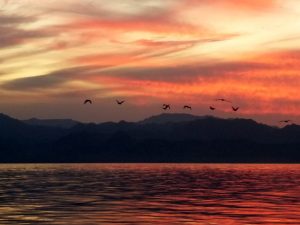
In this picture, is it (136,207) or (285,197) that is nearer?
(136,207)

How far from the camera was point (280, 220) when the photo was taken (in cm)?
5447

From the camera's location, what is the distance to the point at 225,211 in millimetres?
61188

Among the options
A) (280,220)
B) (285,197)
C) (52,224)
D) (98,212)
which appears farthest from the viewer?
(285,197)

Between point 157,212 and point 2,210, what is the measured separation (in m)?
14.9

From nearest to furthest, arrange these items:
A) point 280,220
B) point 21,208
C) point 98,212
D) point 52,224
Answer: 1. point 52,224
2. point 280,220
3. point 98,212
4. point 21,208

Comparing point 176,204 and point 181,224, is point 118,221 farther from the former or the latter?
point 176,204

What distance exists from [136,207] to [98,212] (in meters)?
6.64

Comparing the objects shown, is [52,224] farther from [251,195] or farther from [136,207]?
[251,195]

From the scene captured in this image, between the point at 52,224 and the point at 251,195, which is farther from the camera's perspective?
the point at 251,195

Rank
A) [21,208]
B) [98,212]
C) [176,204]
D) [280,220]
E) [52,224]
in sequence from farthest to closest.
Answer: [176,204] → [21,208] → [98,212] → [280,220] → [52,224]

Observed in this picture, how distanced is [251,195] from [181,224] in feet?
113

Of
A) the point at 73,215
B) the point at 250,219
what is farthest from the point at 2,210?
the point at 250,219

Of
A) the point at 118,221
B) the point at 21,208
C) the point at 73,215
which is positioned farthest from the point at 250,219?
the point at 21,208

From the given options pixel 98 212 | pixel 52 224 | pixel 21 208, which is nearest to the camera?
pixel 52 224
